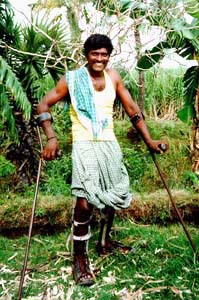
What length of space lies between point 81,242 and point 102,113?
97 cm

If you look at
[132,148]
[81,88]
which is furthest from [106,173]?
[132,148]

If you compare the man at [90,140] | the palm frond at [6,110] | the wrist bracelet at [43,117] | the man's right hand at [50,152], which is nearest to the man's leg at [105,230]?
the man at [90,140]

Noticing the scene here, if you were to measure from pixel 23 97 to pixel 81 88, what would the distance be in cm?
161

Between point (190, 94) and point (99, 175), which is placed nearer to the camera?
point (99, 175)

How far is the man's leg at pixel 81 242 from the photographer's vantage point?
11.6ft

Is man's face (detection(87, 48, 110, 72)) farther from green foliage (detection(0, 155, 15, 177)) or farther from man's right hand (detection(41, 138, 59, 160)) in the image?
green foliage (detection(0, 155, 15, 177))

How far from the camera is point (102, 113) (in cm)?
362

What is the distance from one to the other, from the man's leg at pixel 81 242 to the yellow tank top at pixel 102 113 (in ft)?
1.53

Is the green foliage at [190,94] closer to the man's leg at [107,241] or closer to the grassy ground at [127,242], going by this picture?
the grassy ground at [127,242]

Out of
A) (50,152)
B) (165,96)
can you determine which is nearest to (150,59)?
(165,96)

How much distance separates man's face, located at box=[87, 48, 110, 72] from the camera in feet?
11.4

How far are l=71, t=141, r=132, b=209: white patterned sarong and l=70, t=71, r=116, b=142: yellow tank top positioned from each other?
0.13 feet

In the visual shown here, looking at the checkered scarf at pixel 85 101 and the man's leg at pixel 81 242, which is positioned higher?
the checkered scarf at pixel 85 101

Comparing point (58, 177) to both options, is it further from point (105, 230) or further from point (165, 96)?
point (165, 96)
